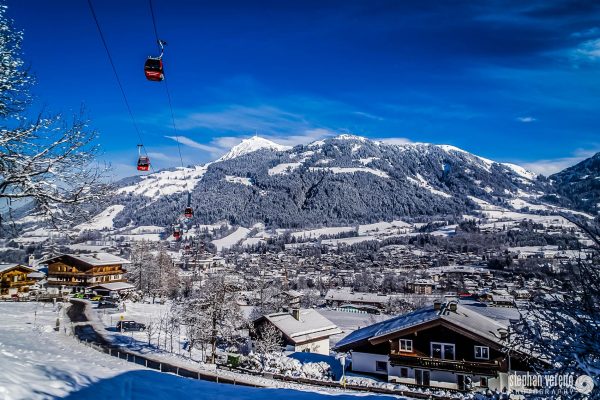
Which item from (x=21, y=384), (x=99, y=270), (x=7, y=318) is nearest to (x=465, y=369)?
(x=21, y=384)

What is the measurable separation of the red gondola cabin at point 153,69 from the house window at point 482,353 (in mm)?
24458

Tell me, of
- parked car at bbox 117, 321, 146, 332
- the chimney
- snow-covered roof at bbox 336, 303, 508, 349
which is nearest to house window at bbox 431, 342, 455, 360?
snow-covered roof at bbox 336, 303, 508, 349

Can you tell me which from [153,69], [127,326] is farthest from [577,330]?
[127,326]

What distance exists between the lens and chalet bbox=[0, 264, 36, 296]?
6156 cm

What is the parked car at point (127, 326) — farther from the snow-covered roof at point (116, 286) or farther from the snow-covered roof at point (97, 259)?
the snow-covered roof at point (97, 259)

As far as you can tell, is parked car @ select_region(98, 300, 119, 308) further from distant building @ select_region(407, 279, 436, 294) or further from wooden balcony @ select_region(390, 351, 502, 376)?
distant building @ select_region(407, 279, 436, 294)

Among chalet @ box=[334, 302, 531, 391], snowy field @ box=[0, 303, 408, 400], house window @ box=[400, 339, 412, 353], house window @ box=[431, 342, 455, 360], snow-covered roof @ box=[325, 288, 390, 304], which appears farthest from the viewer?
snow-covered roof @ box=[325, 288, 390, 304]

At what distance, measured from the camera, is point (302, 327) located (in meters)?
40.4

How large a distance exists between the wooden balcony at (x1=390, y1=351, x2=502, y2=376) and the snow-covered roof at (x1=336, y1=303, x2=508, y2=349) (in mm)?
1502

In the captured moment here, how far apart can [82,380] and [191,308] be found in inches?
1168

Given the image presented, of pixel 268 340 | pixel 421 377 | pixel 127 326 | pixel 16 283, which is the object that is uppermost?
pixel 16 283

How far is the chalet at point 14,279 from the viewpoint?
61.6 m

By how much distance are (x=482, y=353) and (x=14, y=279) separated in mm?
67384

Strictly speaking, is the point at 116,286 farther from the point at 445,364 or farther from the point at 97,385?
the point at 97,385
